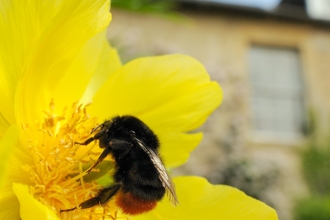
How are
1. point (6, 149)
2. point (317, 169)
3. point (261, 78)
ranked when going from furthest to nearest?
1. point (261, 78)
2. point (317, 169)
3. point (6, 149)

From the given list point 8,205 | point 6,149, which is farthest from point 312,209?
point 6,149

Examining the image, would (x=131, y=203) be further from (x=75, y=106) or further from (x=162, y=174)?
(x=75, y=106)

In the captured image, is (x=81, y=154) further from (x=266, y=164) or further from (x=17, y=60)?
(x=266, y=164)

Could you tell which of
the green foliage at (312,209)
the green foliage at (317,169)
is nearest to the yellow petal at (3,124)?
the green foliage at (312,209)

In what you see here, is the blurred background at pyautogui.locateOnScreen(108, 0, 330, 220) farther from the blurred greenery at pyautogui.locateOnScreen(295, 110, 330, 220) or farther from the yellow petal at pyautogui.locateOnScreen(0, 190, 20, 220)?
the yellow petal at pyautogui.locateOnScreen(0, 190, 20, 220)

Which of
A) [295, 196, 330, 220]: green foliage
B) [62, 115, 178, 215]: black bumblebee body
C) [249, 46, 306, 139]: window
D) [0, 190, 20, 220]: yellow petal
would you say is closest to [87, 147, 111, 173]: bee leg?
[62, 115, 178, 215]: black bumblebee body

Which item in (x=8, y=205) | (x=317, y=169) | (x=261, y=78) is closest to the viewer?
(x=8, y=205)
